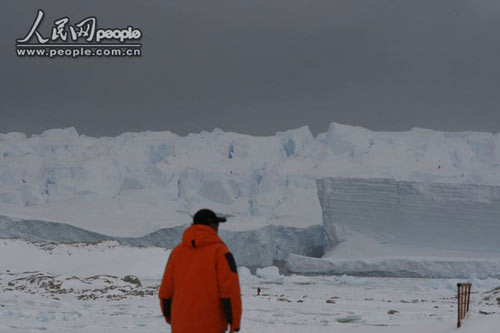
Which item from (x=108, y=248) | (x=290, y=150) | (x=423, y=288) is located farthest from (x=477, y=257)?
(x=290, y=150)

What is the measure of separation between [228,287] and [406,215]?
28269 millimetres

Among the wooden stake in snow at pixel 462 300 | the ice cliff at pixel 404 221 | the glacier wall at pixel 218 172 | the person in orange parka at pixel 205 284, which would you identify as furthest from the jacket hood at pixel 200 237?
the glacier wall at pixel 218 172

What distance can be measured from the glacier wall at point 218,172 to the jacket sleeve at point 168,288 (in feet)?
99.9

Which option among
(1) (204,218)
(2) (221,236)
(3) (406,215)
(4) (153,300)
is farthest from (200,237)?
(2) (221,236)

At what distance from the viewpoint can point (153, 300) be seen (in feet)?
45.9

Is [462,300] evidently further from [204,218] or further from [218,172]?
[218,172]

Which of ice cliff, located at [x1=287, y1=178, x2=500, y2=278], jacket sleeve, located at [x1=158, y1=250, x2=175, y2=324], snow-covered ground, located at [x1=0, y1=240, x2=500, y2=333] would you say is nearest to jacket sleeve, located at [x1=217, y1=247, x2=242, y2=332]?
jacket sleeve, located at [x1=158, y1=250, x2=175, y2=324]

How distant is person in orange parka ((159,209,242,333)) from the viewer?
315 centimetres

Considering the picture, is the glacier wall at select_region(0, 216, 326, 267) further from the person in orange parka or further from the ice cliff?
the person in orange parka

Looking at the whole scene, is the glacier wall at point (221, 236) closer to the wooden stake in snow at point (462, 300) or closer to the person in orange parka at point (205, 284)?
the wooden stake in snow at point (462, 300)

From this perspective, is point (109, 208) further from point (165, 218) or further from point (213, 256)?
point (213, 256)

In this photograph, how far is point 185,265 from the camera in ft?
10.6

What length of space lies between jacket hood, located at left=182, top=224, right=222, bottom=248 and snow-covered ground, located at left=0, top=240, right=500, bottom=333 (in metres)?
3.30

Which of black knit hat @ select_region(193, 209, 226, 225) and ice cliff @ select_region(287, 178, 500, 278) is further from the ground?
ice cliff @ select_region(287, 178, 500, 278)
